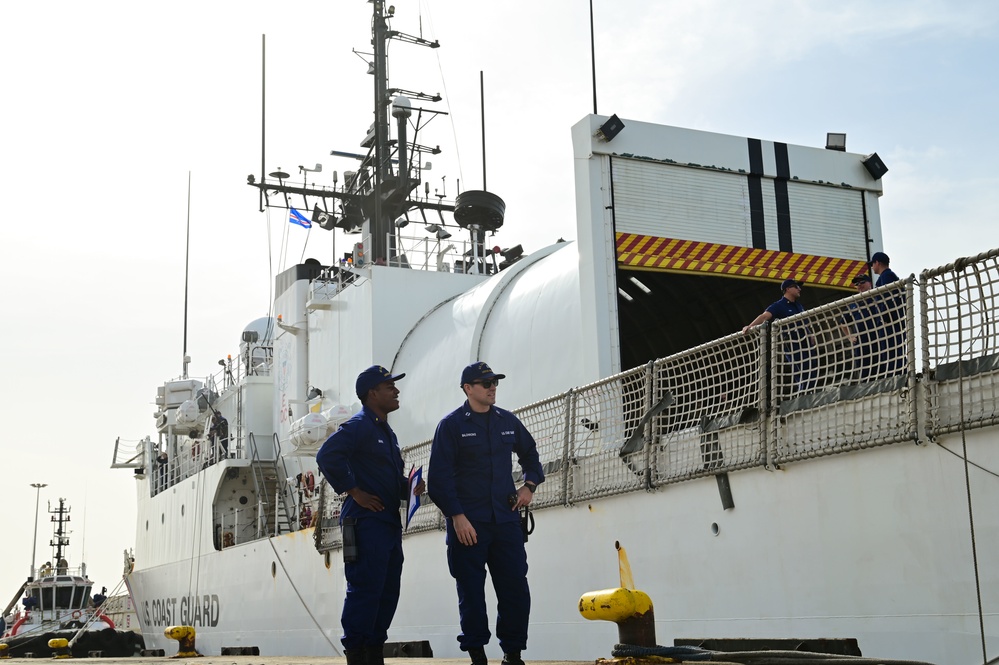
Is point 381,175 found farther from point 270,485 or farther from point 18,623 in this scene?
point 18,623

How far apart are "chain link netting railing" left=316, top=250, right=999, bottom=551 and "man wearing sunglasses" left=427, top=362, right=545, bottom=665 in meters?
1.53

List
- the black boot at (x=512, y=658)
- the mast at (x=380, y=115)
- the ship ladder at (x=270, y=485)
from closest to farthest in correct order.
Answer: the black boot at (x=512, y=658)
the ship ladder at (x=270, y=485)
the mast at (x=380, y=115)

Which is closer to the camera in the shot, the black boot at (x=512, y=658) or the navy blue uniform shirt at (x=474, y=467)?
the black boot at (x=512, y=658)

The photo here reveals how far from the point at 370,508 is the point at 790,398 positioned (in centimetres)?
259

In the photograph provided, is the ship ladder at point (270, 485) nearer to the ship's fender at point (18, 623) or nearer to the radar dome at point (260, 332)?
the radar dome at point (260, 332)

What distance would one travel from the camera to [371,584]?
5.88 m

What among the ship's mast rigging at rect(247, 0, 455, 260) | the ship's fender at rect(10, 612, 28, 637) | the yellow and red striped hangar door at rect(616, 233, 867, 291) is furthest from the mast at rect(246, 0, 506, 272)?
the ship's fender at rect(10, 612, 28, 637)

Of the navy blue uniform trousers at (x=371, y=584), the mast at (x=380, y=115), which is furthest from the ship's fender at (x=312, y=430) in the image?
the navy blue uniform trousers at (x=371, y=584)

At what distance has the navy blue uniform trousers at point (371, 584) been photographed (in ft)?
19.0

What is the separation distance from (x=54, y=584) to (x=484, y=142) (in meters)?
29.2

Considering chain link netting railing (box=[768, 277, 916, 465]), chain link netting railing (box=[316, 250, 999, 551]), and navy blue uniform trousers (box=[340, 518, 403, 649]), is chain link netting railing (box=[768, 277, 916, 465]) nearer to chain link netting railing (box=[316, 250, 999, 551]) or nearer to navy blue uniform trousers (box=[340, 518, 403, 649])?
chain link netting railing (box=[316, 250, 999, 551])

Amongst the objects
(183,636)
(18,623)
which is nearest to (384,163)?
(183,636)

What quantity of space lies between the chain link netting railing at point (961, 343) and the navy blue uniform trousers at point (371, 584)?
288 cm

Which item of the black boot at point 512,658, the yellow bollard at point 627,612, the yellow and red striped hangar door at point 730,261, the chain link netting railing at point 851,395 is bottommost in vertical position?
the black boot at point 512,658
